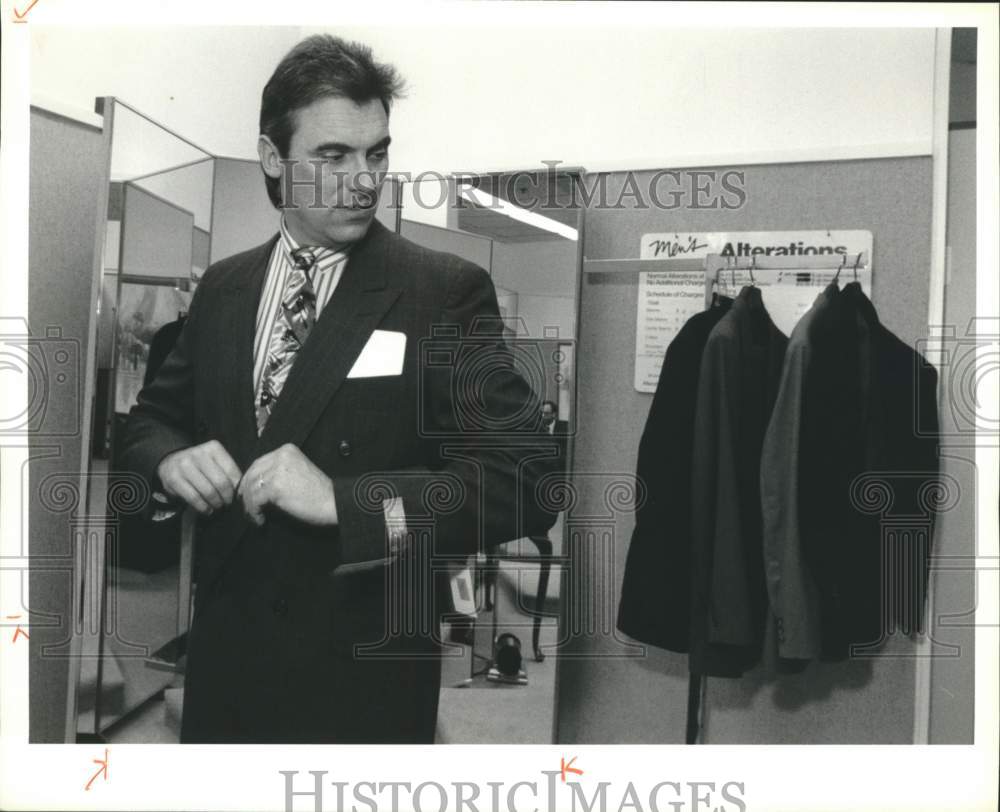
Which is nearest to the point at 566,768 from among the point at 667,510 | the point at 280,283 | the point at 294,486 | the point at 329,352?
the point at 667,510

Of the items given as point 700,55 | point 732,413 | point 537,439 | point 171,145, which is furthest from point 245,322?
point 700,55

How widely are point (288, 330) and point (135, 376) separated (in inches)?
9.1

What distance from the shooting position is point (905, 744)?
3.84 feet

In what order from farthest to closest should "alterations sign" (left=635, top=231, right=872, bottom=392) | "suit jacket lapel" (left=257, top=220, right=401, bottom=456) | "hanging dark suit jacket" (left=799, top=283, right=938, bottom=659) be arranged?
"alterations sign" (left=635, top=231, right=872, bottom=392) → "hanging dark suit jacket" (left=799, top=283, right=938, bottom=659) → "suit jacket lapel" (left=257, top=220, right=401, bottom=456)

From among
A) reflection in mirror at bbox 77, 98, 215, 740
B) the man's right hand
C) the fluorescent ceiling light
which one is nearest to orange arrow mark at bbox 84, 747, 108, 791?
reflection in mirror at bbox 77, 98, 215, 740

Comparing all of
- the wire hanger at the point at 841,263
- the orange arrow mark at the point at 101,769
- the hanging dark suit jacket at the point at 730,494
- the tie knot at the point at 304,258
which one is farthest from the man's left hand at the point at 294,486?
the wire hanger at the point at 841,263

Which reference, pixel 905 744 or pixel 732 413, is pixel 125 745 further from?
pixel 905 744

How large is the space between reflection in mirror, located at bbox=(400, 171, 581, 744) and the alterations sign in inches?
6.0

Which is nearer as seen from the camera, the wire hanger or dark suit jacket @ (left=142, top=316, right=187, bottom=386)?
dark suit jacket @ (left=142, top=316, right=187, bottom=386)

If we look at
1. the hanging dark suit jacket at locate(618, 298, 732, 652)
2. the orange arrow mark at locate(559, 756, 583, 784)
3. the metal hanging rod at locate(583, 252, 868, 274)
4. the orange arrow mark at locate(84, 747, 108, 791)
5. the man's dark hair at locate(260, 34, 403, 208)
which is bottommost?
the orange arrow mark at locate(84, 747, 108, 791)

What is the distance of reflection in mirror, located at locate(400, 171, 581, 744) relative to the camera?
110 centimetres

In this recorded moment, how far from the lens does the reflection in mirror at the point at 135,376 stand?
1080 mm

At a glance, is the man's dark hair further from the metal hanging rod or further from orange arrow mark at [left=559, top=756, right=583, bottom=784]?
orange arrow mark at [left=559, top=756, right=583, bottom=784]

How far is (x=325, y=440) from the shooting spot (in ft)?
3.31
